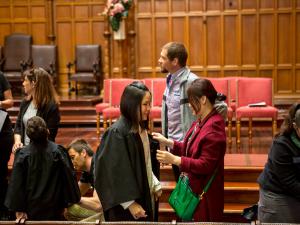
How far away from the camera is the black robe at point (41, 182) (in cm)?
→ 409

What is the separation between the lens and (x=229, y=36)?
35.3 ft

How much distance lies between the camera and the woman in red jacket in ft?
11.2

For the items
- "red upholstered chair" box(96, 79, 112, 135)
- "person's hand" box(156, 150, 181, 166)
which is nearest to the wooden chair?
"red upholstered chair" box(96, 79, 112, 135)

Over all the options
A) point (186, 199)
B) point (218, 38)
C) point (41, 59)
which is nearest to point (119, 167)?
point (186, 199)

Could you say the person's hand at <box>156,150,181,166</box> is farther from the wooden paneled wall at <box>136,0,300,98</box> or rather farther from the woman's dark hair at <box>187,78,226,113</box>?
the wooden paneled wall at <box>136,0,300,98</box>

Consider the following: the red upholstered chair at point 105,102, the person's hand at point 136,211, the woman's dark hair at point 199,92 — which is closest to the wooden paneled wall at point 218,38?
the red upholstered chair at point 105,102

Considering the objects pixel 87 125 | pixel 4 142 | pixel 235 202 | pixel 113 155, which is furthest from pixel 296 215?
pixel 87 125

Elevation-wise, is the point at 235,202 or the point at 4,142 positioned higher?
the point at 4,142

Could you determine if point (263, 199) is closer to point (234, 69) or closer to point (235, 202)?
point (235, 202)

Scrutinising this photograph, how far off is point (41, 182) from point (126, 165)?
1.13 metres

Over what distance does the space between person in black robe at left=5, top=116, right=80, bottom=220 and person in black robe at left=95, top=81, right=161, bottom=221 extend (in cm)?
95

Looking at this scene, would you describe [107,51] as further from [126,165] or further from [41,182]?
[126,165]

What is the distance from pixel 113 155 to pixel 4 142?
194 centimetres

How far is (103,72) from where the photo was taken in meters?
11.7
